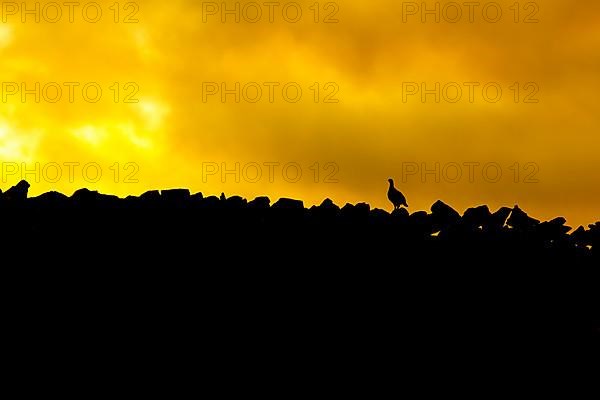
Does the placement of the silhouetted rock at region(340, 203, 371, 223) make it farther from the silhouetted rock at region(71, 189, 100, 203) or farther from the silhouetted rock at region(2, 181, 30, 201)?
the silhouetted rock at region(2, 181, 30, 201)

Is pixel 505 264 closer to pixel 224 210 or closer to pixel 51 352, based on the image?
pixel 224 210

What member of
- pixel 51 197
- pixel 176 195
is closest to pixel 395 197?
pixel 176 195

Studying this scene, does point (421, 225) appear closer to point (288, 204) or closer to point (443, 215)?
point (443, 215)

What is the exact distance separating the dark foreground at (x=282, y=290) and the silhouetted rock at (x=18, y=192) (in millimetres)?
20

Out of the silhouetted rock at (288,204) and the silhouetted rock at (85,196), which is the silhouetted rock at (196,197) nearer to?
the silhouetted rock at (288,204)

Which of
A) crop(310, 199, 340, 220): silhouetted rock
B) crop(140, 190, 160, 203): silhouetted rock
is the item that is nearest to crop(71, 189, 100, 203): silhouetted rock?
crop(140, 190, 160, 203): silhouetted rock

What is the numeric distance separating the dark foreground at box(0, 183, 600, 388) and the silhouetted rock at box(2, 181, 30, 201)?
2 cm

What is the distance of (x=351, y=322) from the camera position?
33.2 feet

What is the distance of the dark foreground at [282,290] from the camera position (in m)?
9.83

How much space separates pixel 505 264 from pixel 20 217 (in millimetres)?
5740

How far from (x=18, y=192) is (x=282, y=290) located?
3264 mm

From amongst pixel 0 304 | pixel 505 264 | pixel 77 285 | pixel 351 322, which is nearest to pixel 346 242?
pixel 351 322

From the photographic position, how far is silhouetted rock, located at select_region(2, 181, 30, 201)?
1034 cm

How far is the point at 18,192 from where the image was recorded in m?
10.5
